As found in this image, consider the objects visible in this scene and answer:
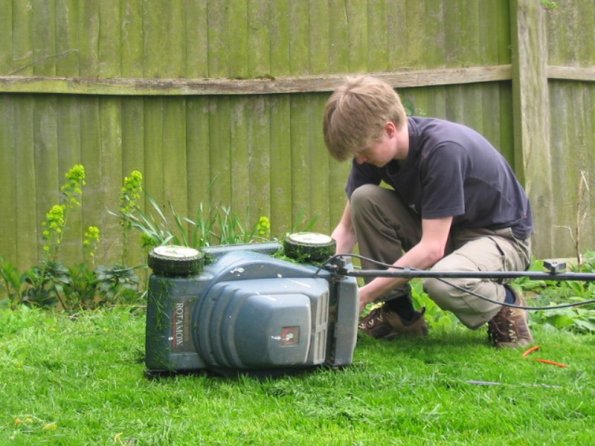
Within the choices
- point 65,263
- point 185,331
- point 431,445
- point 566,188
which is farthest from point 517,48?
point 431,445

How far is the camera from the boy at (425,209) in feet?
12.1

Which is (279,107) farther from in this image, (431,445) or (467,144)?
(431,445)

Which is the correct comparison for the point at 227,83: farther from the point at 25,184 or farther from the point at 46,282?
the point at 46,282

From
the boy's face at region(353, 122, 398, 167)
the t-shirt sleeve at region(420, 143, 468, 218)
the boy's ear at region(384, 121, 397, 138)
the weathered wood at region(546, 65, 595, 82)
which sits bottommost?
the t-shirt sleeve at region(420, 143, 468, 218)

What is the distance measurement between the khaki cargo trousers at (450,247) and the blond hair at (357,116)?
0.52 m

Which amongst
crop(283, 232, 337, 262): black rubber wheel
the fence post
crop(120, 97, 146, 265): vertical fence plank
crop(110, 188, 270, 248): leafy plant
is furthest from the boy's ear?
the fence post

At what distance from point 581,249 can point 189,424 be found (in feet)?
14.3

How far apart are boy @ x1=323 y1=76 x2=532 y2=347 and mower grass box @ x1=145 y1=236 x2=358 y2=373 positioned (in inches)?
16.5

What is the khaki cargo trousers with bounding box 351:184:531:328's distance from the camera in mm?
3863

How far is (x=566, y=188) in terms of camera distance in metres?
6.66

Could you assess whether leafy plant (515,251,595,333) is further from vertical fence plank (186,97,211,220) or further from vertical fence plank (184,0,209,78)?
vertical fence plank (184,0,209,78)

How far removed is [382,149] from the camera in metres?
3.70

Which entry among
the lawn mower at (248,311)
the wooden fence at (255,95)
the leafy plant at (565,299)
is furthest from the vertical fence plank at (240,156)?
the lawn mower at (248,311)

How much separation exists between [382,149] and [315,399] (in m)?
0.98
